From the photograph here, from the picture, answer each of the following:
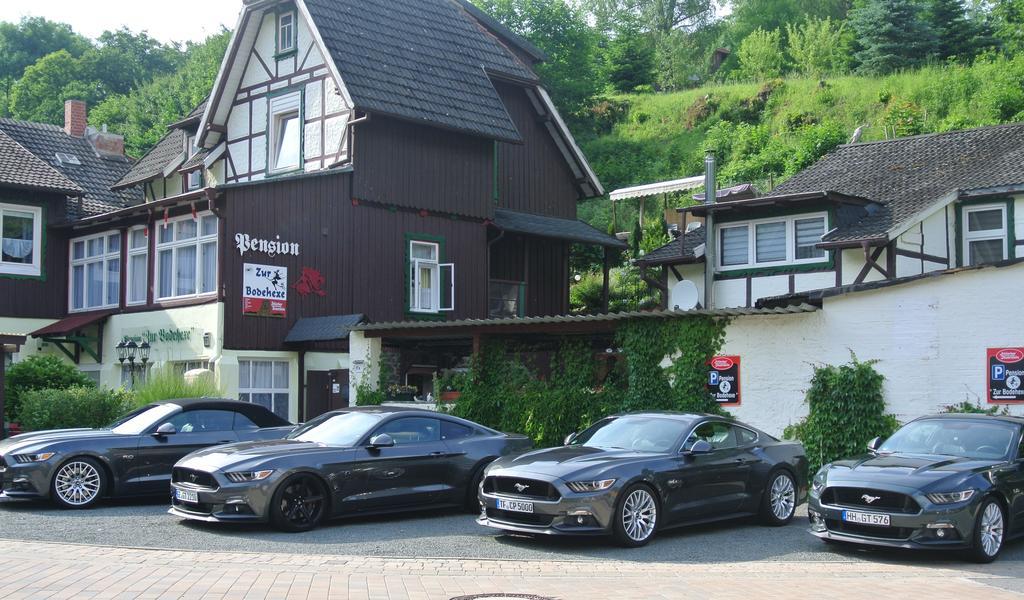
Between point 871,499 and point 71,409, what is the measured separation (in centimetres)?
1460

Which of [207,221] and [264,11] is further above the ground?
[264,11]

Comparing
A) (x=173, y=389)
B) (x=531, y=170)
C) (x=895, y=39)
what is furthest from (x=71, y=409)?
(x=895, y=39)

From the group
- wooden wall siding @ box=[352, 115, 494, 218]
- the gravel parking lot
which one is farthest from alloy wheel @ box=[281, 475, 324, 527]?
wooden wall siding @ box=[352, 115, 494, 218]

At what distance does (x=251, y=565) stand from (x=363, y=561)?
1.06 metres

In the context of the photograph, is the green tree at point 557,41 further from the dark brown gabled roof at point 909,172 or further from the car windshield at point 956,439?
the car windshield at point 956,439

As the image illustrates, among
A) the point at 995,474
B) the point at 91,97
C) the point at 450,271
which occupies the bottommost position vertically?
the point at 995,474

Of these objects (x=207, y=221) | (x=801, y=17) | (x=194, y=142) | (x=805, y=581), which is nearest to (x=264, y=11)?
(x=194, y=142)

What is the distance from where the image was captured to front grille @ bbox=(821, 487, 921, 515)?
1112 cm

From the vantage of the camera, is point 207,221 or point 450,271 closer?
point 207,221

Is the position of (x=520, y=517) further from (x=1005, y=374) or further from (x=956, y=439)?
(x=1005, y=374)

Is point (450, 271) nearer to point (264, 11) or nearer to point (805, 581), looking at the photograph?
point (264, 11)

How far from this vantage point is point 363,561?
10664mm

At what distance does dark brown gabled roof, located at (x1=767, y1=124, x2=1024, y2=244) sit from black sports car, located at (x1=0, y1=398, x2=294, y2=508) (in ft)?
47.9

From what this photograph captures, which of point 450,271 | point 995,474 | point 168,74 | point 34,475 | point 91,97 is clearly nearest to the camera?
point 995,474
